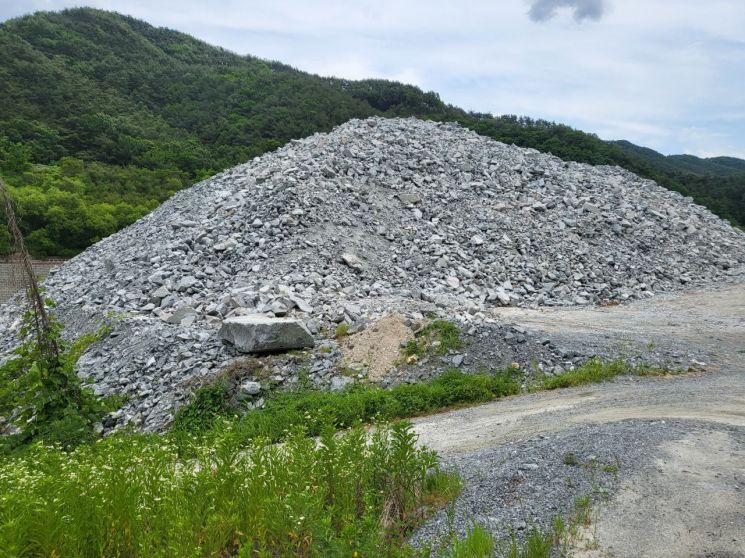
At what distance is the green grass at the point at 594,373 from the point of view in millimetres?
9375

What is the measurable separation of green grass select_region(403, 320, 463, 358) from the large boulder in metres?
1.88

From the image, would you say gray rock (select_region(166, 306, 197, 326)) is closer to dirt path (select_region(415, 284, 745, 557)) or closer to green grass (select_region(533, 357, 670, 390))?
dirt path (select_region(415, 284, 745, 557))

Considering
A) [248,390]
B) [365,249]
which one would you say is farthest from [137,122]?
[248,390]

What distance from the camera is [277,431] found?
801 centimetres

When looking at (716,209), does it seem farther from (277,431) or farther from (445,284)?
(277,431)

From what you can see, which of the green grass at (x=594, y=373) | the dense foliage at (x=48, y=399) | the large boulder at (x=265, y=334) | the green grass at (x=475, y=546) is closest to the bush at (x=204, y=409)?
the large boulder at (x=265, y=334)

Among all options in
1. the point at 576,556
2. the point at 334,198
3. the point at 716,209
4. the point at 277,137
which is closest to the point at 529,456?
the point at 576,556

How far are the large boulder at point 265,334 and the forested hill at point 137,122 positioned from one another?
17707 mm

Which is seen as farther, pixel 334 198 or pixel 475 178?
pixel 475 178

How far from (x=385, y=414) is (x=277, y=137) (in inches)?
1488

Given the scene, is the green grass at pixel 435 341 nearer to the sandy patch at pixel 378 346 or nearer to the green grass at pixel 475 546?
the sandy patch at pixel 378 346

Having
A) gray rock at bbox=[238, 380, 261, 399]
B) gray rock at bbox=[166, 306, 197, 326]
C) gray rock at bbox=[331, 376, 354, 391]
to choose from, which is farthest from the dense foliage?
gray rock at bbox=[331, 376, 354, 391]

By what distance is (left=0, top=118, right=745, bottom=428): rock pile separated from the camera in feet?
38.3

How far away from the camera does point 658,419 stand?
6723 mm
